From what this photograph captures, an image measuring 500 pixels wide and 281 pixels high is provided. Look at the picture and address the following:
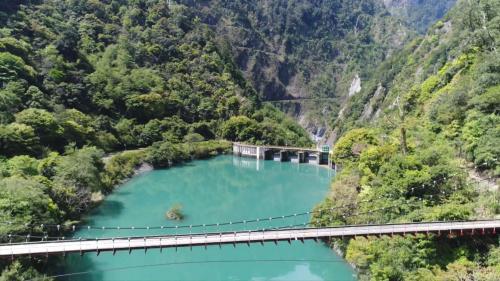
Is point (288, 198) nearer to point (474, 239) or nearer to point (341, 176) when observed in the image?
point (341, 176)

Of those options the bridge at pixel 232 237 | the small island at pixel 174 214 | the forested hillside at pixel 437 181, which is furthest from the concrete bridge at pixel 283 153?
the bridge at pixel 232 237

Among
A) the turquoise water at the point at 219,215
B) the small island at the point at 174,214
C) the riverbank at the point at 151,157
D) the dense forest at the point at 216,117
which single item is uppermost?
the dense forest at the point at 216,117

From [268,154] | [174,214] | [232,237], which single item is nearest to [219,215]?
[174,214]

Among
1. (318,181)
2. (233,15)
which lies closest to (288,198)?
(318,181)

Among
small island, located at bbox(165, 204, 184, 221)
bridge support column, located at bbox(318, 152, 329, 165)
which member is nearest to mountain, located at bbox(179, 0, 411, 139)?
bridge support column, located at bbox(318, 152, 329, 165)

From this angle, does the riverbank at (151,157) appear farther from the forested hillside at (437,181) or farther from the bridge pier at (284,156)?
the forested hillside at (437,181)
